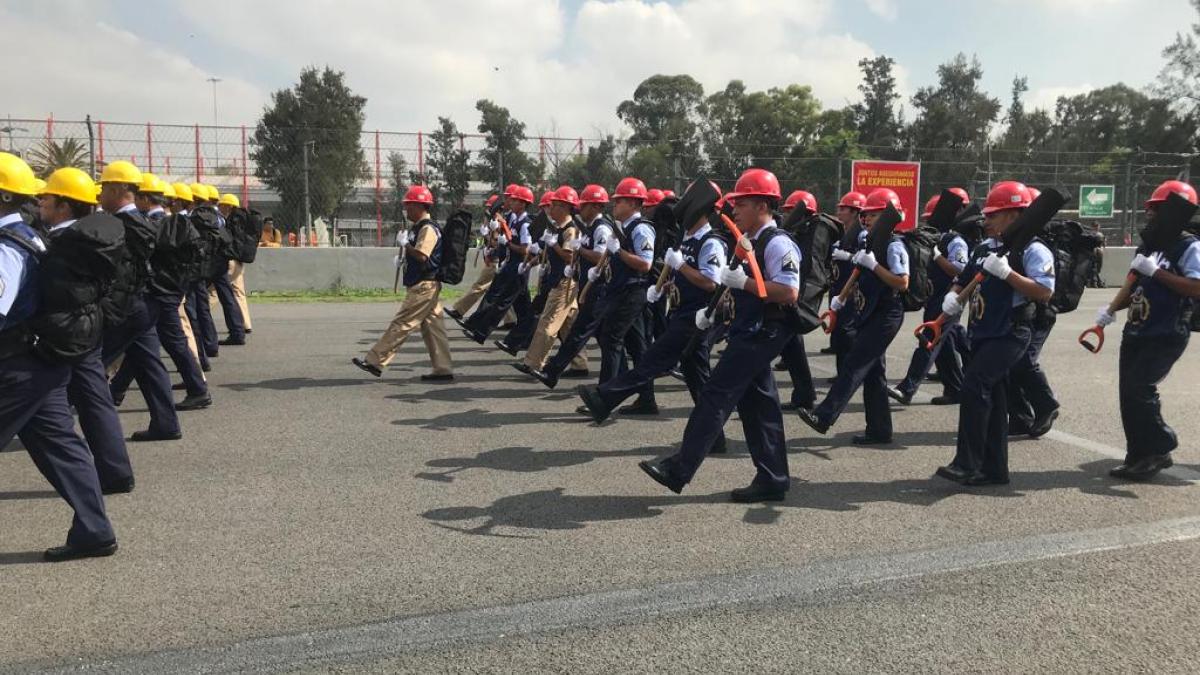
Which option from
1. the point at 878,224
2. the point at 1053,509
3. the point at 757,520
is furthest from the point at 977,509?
the point at 878,224

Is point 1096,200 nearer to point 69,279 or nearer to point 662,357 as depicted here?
point 662,357

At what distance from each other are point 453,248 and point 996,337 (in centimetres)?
527

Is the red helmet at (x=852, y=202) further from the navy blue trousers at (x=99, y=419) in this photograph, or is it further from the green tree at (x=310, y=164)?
the green tree at (x=310, y=164)

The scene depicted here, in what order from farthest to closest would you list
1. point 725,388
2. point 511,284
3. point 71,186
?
point 511,284
point 725,388
point 71,186

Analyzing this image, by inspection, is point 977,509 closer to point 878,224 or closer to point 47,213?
point 878,224

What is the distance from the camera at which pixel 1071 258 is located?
605 centimetres

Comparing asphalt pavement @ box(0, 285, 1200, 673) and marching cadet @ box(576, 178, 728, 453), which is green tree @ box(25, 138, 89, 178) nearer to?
asphalt pavement @ box(0, 285, 1200, 673)

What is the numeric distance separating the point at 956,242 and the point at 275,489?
6.33 metres

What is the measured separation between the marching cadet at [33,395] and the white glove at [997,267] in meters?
4.86

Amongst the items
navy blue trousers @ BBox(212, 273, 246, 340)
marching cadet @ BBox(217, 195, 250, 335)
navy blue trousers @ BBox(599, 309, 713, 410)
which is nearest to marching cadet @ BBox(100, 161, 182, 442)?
navy blue trousers @ BBox(599, 309, 713, 410)

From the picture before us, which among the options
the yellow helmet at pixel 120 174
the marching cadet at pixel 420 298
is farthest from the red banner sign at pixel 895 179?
the yellow helmet at pixel 120 174

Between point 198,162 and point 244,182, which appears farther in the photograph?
point 244,182

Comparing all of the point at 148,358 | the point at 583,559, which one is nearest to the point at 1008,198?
the point at 583,559

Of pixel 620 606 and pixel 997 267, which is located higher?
pixel 997 267
